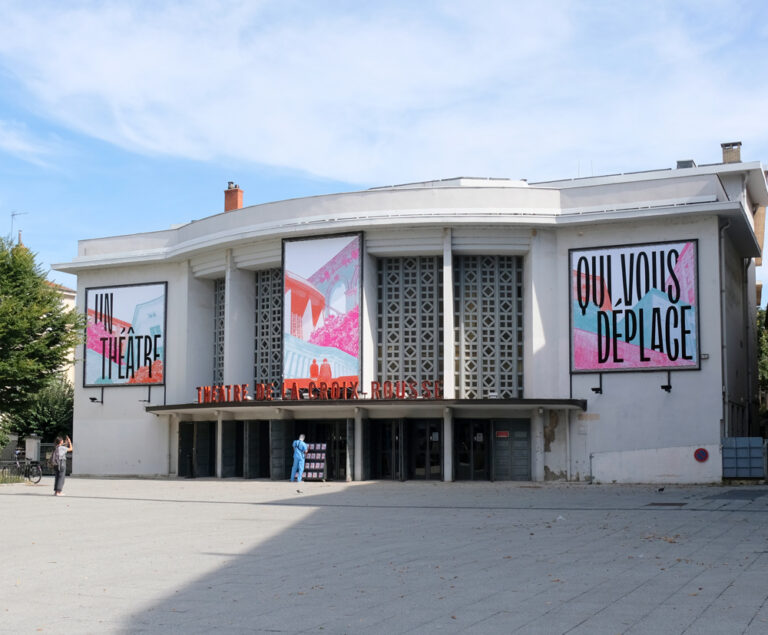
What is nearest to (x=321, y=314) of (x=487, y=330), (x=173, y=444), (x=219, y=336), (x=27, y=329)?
(x=487, y=330)

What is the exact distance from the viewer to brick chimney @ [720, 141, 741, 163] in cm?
4125

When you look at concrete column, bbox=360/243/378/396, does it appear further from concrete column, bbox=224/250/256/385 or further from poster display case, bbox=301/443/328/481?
concrete column, bbox=224/250/256/385

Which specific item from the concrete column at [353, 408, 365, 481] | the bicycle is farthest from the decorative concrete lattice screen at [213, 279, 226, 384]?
the bicycle

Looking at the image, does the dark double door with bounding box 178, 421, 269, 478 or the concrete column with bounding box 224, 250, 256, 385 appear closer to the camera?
the dark double door with bounding box 178, 421, 269, 478

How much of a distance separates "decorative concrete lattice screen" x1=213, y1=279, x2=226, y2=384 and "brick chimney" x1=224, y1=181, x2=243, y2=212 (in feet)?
12.5

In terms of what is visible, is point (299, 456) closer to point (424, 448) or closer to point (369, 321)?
point (424, 448)

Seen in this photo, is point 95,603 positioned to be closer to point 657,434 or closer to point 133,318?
point 657,434

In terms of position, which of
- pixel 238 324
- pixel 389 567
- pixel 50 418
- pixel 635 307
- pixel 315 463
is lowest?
pixel 315 463

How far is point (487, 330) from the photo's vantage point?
3438cm

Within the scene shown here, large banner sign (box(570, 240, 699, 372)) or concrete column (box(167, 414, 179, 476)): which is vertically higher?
large banner sign (box(570, 240, 699, 372))

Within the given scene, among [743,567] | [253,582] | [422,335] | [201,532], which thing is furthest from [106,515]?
[422,335]

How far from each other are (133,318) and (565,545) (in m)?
30.1

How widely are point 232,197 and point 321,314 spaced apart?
33.7 feet

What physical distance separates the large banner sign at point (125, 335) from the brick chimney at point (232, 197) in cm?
470
